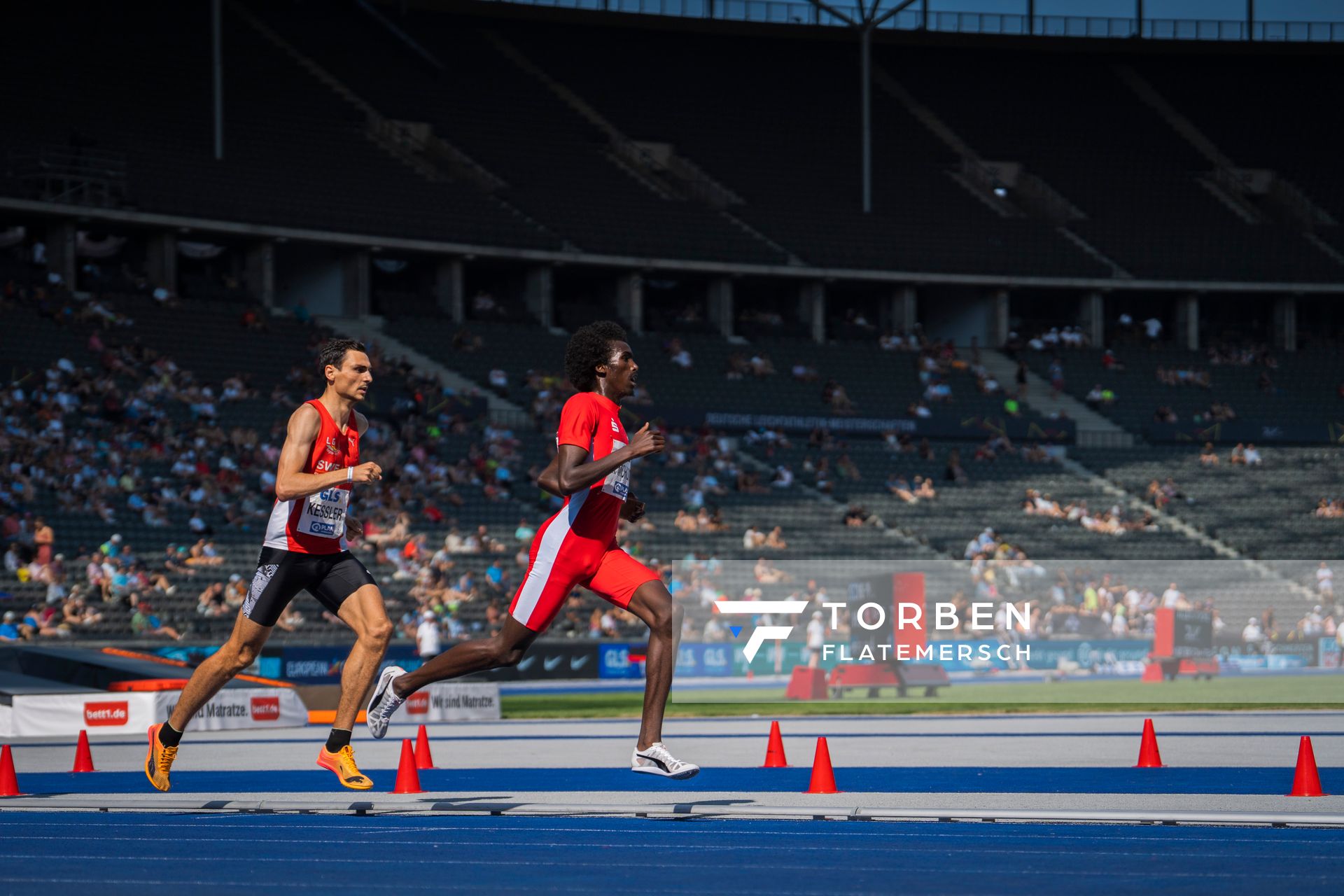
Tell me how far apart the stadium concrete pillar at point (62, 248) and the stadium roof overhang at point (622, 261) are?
0.97 ft

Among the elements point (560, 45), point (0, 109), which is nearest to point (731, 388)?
point (560, 45)

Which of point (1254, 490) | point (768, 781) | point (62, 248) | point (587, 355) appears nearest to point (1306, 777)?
point (768, 781)

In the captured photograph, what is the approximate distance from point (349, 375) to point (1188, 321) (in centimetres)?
5037

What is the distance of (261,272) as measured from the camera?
45.1m

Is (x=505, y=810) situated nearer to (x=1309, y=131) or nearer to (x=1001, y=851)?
(x=1001, y=851)

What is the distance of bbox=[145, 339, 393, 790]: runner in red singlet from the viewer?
30.0ft

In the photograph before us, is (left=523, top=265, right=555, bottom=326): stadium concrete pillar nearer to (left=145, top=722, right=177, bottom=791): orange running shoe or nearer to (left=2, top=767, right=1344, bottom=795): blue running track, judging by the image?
(left=2, top=767, right=1344, bottom=795): blue running track

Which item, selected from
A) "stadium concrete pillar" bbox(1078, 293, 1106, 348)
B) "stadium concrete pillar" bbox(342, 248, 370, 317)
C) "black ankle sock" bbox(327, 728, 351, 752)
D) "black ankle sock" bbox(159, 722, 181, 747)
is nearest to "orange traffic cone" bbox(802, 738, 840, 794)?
"black ankle sock" bbox(327, 728, 351, 752)

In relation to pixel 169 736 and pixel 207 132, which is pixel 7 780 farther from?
pixel 207 132

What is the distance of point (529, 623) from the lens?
8812 mm

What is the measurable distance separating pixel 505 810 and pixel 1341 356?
50.8m

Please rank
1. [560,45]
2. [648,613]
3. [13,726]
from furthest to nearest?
1. [560,45]
2. [13,726]
3. [648,613]

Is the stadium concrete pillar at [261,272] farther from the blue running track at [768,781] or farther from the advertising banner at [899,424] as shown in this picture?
the blue running track at [768,781]

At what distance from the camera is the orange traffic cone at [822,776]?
32.2 ft
